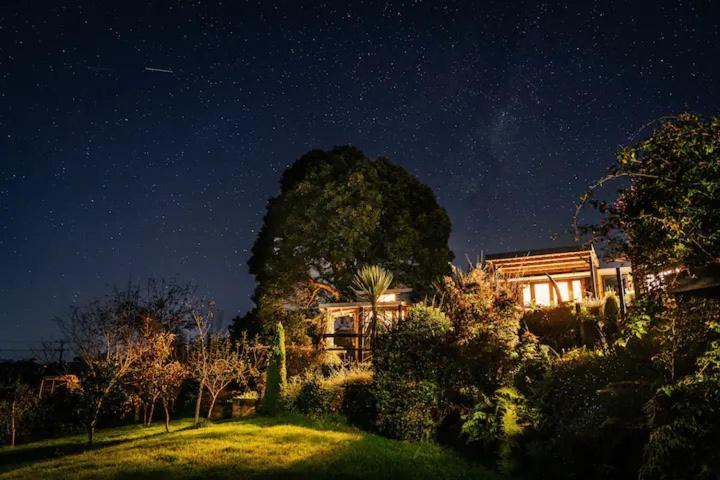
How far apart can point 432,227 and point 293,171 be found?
356 inches

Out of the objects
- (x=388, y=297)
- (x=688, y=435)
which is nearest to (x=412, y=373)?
(x=688, y=435)

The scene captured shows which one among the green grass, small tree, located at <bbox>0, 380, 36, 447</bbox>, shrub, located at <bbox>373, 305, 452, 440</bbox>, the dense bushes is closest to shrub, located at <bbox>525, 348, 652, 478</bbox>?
the green grass

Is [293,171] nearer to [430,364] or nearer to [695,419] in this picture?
[430,364]

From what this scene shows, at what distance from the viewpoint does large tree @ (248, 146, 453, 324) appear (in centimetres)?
2681

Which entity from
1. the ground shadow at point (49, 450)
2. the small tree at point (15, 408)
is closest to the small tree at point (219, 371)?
the ground shadow at point (49, 450)

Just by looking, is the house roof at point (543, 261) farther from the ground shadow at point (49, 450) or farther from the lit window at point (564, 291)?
the ground shadow at point (49, 450)

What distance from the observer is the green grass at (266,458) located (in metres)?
9.42

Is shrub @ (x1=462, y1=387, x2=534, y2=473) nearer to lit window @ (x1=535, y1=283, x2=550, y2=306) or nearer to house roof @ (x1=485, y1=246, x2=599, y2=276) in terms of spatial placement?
house roof @ (x1=485, y1=246, x2=599, y2=276)

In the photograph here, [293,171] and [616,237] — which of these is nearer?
[616,237]

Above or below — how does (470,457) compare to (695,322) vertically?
below

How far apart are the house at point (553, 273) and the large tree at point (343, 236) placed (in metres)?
5.91

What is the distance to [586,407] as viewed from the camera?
9.09 meters

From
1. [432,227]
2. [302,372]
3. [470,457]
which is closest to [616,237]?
[470,457]

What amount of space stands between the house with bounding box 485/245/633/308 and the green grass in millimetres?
11719
